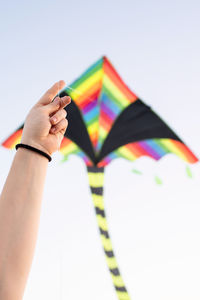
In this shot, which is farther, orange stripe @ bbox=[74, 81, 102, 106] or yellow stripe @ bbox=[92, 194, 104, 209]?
yellow stripe @ bbox=[92, 194, 104, 209]

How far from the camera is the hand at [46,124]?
2.28ft

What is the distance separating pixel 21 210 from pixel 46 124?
0.19 meters

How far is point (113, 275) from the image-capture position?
349cm

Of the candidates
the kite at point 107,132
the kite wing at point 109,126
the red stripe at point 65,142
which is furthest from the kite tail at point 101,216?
the red stripe at point 65,142

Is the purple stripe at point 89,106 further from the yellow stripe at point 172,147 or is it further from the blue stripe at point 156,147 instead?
the yellow stripe at point 172,147

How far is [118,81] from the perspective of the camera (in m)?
3.43

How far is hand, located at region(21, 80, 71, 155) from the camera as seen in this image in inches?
27.4

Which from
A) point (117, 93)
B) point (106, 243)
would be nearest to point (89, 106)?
point (117, 93)

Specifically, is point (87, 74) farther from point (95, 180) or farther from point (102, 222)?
point (102, 222)

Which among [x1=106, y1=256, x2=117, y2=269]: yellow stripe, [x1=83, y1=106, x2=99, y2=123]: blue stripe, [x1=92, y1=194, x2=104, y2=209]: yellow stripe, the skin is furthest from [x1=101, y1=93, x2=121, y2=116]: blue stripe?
the skin

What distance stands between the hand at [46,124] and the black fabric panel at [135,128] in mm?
2737

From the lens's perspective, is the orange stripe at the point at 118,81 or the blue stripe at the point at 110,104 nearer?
the orange stripe at the point at 118,81

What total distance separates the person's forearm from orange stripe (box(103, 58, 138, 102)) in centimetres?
277

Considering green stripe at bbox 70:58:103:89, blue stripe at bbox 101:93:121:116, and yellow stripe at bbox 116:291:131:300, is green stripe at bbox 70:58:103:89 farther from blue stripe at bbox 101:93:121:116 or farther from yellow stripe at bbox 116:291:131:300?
yellow stripe at bbox 116:291:131:300
